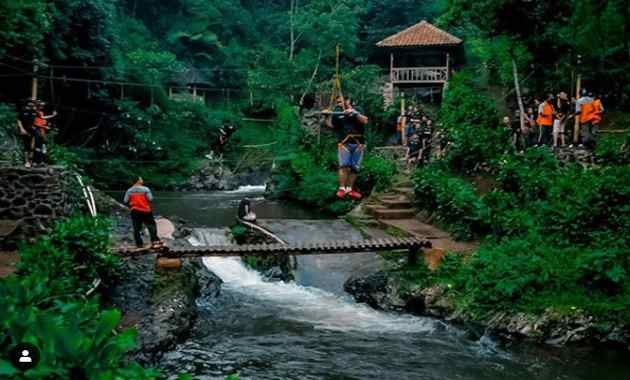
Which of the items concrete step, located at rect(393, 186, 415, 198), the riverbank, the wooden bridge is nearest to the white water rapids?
the riverbank

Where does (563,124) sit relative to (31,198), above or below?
above

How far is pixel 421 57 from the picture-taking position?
3428 centimetres

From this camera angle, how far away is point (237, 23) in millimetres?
48219

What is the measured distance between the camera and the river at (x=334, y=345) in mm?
9602

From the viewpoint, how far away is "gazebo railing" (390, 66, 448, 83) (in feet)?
105

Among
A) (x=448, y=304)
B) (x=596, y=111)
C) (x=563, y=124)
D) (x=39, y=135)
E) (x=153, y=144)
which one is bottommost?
Answer: (x=448, y=304)

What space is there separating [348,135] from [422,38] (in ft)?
76.2

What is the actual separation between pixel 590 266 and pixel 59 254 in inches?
369

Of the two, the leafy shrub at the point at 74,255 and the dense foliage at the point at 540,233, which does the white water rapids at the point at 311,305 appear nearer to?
the dense foliage at the point at 540,233

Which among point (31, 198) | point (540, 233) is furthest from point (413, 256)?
point (31, 198)

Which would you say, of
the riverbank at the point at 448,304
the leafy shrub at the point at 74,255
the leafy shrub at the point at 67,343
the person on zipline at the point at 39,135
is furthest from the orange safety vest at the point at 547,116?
the leafy shrub at the point at 67,343

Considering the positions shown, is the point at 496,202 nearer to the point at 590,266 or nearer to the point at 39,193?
the point at 590,266

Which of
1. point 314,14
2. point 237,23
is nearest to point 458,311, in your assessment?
point 314,14

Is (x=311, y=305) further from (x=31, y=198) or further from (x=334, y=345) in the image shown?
(x=31, y=198)
